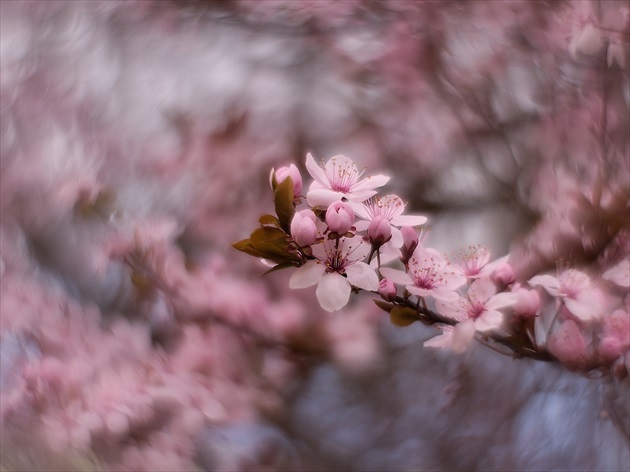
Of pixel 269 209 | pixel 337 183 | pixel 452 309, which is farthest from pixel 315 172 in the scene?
pixel 269 209

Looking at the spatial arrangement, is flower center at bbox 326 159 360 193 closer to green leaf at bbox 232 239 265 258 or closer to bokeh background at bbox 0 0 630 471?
green leaf at bbox 232 239 265 258

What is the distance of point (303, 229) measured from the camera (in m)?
0.36

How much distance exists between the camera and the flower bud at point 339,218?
0.36 metres

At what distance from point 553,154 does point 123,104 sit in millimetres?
667

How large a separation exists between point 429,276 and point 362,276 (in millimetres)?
54

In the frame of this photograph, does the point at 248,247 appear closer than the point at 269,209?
Yes

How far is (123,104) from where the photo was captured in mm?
992

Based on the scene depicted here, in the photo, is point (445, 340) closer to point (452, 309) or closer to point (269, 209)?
point (452, 309)

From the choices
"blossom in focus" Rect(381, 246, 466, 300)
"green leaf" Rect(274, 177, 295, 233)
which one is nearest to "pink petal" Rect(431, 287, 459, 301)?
"blossom in focus" Rect(381, 246, 466, 300)

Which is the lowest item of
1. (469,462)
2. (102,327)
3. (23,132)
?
(469,462)

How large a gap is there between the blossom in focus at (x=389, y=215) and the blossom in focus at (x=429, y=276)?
2 centimetres

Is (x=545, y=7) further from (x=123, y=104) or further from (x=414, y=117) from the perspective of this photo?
(x=123, y=104)

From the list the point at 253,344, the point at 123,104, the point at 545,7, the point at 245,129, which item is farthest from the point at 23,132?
the point at 545,7

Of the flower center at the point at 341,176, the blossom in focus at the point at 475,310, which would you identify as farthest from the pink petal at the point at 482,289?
the flower center at the point at 341,176
